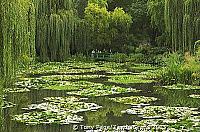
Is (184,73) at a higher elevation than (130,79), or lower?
higher

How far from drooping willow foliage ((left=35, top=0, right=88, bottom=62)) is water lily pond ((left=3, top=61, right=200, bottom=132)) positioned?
8201 mm

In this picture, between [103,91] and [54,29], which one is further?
[54,29]

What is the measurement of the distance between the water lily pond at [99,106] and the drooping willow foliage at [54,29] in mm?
8201

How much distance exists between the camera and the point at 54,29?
2667 cm

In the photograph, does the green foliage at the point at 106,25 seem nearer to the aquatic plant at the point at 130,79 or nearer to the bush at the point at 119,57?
the bush at the point at 119,57

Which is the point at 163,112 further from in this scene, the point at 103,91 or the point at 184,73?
the point at 184,73

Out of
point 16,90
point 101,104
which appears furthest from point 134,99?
point 16,90

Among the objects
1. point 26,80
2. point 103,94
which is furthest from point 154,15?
point 103,94

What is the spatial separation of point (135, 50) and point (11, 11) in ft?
88.8

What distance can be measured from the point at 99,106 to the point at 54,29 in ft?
49.7

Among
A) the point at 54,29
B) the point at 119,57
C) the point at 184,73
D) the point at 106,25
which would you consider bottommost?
the point at 184,73

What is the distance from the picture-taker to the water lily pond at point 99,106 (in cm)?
966

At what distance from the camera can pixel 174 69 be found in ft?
57.9

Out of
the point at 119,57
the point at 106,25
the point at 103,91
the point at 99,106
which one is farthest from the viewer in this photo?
the point at 106,25
